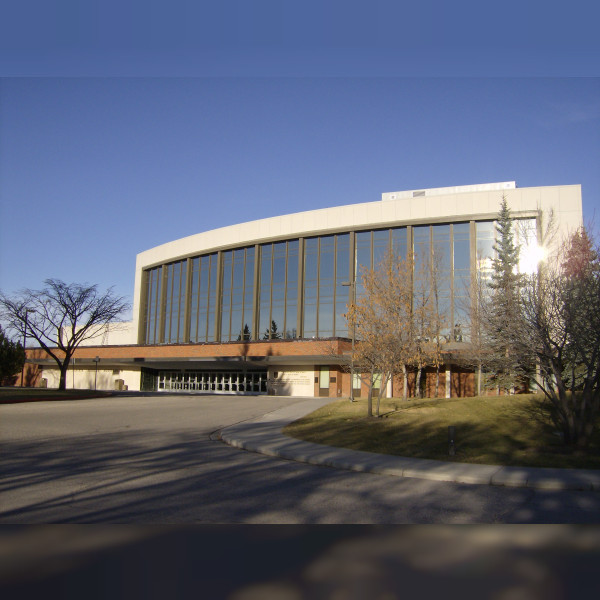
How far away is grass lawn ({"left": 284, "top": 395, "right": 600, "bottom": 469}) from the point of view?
13.4 m

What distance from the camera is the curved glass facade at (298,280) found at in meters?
41.6

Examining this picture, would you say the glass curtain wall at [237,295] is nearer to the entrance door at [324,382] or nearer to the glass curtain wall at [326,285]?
the glass curtain wall at [326,285]

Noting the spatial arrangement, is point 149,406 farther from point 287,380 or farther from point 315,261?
point 315,261

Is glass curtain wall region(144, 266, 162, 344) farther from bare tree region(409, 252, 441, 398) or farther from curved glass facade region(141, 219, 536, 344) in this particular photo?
bare tree region(409, 252, 441, 398)

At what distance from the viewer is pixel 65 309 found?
47031 mm

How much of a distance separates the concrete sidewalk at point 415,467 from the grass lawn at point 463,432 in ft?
2.46

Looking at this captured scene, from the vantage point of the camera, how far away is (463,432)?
1703cm

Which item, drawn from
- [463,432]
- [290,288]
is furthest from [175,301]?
[463,432]

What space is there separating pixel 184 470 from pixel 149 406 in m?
19.5

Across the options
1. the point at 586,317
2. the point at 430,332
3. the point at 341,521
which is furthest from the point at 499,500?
the point at 430,332

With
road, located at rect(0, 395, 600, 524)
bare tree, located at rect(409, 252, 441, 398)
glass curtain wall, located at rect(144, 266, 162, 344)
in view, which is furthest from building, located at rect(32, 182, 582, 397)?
road, located at rect(0, 395, 600, 524)

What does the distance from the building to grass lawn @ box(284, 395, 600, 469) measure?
14.2 m

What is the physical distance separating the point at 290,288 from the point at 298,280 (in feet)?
3.56

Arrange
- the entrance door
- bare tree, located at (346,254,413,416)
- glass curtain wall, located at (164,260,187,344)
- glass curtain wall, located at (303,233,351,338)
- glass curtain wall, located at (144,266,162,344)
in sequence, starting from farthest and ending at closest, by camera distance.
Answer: glass curtain wall, located at (144,266,162,344) → glass curtain wall, located at (164,260,187,344) → glass curtain wall, located at (303,233,351,338) → the entrance door → bare tree, located at (346,254,413,416)
